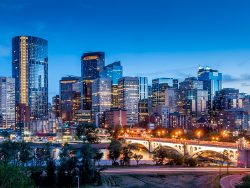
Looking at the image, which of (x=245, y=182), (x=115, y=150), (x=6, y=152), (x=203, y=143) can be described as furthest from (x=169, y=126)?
(x=245, y=182)

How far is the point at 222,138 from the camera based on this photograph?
10756 cm

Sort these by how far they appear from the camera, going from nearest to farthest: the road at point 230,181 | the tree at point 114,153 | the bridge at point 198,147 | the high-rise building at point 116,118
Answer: the road at point 230,181
the bridge at point 198,147
the tree at point 114,153
the high-rise building at point 116,118

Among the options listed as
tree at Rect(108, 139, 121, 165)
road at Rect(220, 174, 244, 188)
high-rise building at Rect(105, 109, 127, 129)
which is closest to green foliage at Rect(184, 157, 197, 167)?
tree at Rect(108, 139, 121, 165)

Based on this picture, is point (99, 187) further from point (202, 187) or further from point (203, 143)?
point (203, 143)

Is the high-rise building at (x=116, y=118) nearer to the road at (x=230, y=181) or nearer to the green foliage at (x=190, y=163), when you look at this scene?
the green foliage at (x=190, y=163)

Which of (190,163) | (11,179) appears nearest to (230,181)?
(190,163)

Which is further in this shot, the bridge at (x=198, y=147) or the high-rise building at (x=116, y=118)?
the high-rise building at (x=116, y=118)

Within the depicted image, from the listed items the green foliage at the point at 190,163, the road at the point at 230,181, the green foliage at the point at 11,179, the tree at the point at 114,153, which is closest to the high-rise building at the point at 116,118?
the tree at the point at 114,153

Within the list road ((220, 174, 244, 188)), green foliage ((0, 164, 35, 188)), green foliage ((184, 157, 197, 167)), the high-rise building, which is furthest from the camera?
the high-rise building

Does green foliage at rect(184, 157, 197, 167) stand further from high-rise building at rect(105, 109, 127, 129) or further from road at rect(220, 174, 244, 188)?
high-rise building at rect(105, 109, 127, 129)

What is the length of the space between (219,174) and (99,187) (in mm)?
17095

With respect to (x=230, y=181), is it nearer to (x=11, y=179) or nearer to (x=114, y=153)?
(x=114, y=153)

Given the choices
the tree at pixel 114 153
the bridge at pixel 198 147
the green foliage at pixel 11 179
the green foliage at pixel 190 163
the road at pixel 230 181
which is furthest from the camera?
the tree at pixel 114 153

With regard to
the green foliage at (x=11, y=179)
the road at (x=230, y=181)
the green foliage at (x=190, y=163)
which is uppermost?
the green foliage at (x=11, y=179)
